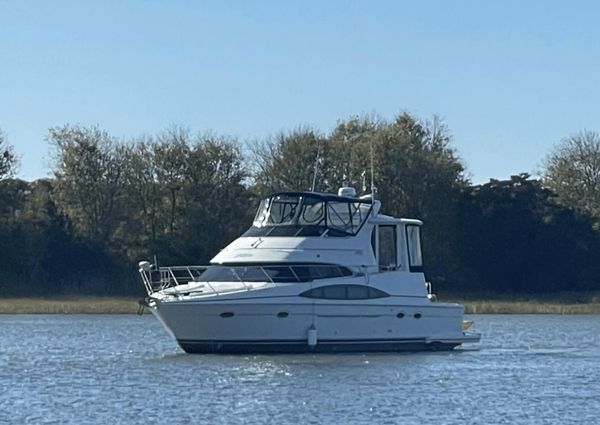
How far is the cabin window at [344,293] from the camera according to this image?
43.1 meters

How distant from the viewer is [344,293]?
43.6 metres

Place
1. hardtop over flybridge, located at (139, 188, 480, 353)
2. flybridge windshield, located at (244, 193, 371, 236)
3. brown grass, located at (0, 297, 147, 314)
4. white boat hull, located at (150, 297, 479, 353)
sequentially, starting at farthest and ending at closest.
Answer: brown grass, located at (0, 297, 147, 314) < flybridge windshield, located at (244, 193, 371, 236) < hardtop over flybridge, located at (139, 188, 480, 353) < white boat hull, located at (150, 297, 479, 353)

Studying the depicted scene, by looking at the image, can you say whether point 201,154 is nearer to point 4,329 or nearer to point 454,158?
point 454,158

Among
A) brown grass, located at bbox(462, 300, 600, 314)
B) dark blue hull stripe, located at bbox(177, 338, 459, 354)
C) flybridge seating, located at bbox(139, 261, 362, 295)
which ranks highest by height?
flybridge seating, located at bbox(139, 261, 362, 295)

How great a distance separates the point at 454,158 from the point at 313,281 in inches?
2004

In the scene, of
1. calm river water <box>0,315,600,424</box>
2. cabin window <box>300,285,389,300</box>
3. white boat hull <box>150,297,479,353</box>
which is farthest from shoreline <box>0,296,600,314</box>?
cabin window <box>300,285,389,300</box>

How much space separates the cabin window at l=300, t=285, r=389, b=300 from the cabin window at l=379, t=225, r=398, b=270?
1883 mm

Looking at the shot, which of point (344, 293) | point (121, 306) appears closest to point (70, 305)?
point (121, 306)

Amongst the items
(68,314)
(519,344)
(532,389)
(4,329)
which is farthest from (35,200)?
(532,389)

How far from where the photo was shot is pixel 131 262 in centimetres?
8400

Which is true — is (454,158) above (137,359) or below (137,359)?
above

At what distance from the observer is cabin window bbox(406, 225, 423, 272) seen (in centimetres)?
4647

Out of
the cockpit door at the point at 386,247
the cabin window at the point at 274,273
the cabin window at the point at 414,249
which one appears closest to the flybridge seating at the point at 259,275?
the cabin window at the point at 274,273

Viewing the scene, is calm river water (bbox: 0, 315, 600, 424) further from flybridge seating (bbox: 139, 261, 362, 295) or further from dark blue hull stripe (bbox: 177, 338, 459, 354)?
flybridge seating (bbox: 139, 261, 362, 295)
